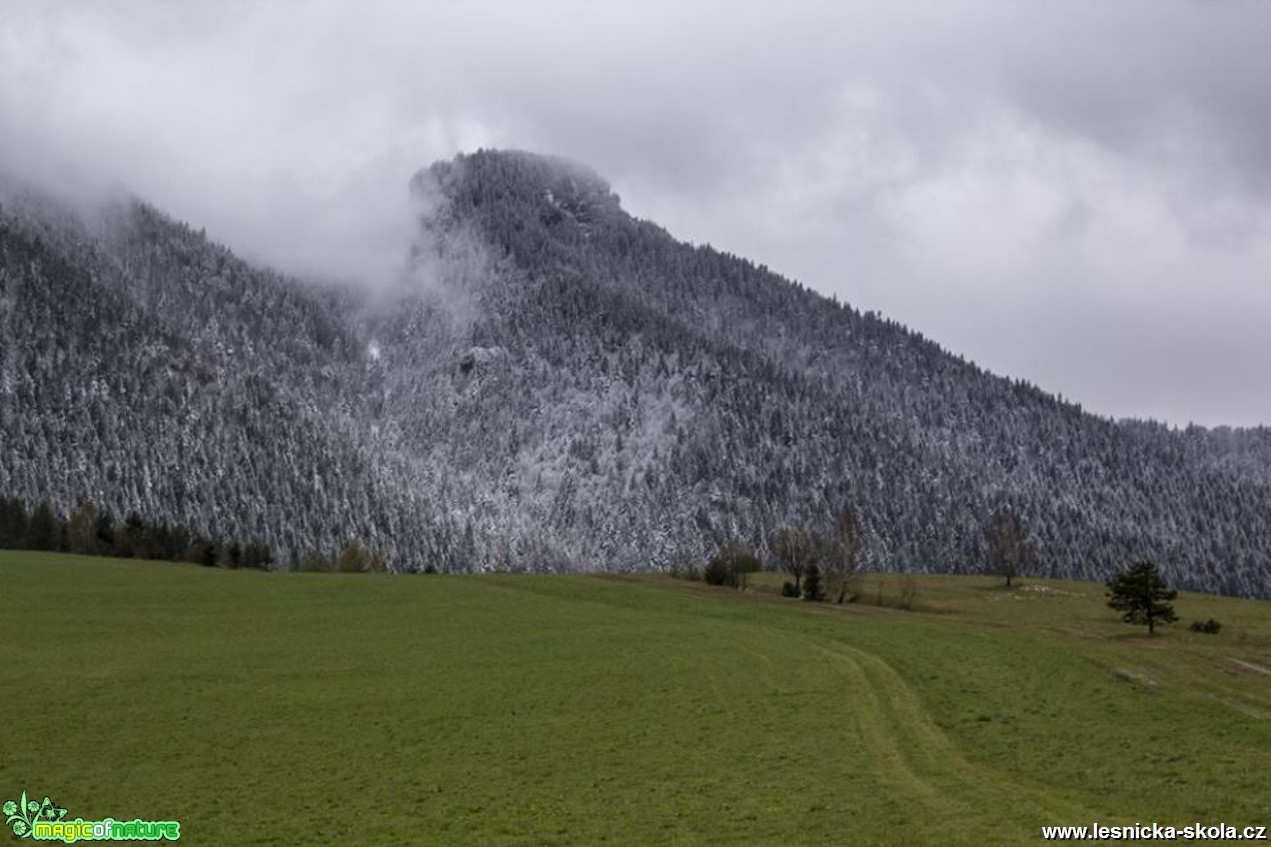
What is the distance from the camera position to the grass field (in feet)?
93.2

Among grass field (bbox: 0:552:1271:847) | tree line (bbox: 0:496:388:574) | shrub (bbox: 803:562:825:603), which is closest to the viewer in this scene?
grass field (bbox: 0:552:1271:847)

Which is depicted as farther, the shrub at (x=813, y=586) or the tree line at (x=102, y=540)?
the tree line at (x=102, y=540)

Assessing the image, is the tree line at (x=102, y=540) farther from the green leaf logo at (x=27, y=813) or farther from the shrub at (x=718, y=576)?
the green leaf logo at (x=27, y=813)

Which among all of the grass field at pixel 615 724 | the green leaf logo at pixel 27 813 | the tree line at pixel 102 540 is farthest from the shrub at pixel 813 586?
the green leaf logo at pixel 27 813

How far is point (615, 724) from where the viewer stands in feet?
135

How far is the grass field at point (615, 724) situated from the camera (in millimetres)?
28406

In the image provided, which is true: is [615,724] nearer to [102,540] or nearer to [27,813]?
[27,813]

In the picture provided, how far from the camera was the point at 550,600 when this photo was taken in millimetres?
87562

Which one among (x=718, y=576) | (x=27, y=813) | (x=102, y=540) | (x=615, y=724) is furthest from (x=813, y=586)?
(x=102, y=540)

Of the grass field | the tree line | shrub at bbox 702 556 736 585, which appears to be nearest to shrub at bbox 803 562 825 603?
shrub at bbox 702 556 736 585

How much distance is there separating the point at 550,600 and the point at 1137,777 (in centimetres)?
6056

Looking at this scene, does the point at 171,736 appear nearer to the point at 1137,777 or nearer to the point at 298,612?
the point at 1137,777

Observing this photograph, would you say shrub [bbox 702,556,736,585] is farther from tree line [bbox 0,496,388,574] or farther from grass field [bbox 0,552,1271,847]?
tree line [bbox 0,496,388,574]

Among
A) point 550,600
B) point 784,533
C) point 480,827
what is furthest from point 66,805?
point 784,533
